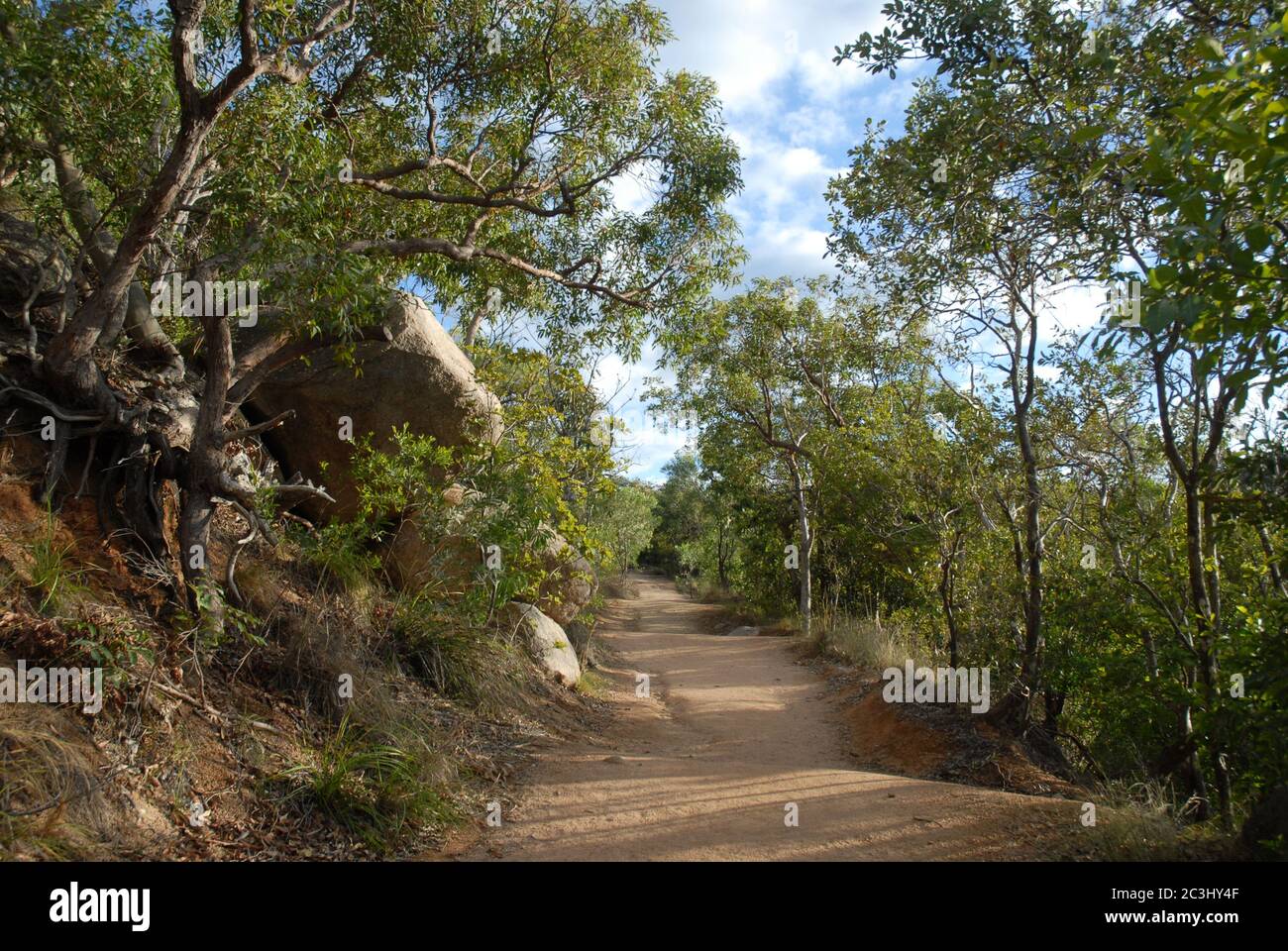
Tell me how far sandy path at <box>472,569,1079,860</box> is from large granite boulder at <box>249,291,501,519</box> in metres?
3.96

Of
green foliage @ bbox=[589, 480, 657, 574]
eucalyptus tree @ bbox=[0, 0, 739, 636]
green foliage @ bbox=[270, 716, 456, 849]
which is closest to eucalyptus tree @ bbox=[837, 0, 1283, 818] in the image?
eucalyptus tree @ bbox=[0, 0, 739, 636]

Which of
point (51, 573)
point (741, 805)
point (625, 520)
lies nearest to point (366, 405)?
point (51, 573)

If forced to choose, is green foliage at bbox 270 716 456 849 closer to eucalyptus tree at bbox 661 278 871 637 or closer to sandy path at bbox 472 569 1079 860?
sandy path at bbox 472 569 1079 860

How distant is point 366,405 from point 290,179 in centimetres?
348

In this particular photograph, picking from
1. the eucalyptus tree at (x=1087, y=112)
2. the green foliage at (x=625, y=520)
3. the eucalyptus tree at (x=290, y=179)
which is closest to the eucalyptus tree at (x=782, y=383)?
the green foliage at (x=625, y=520)

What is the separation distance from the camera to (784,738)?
9188 millimetres

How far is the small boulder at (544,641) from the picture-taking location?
9539 mm

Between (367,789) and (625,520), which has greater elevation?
(625,520)

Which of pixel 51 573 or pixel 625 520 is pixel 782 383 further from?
pixel 51 573

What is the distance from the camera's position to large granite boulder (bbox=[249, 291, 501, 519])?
898 centimetres

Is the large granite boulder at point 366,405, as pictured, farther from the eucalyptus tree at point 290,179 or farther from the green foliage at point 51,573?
the green foliage at point 51,573

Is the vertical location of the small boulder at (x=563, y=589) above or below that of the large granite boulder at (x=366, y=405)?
below

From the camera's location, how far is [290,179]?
5.91 meters

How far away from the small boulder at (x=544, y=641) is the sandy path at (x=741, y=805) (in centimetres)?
91
